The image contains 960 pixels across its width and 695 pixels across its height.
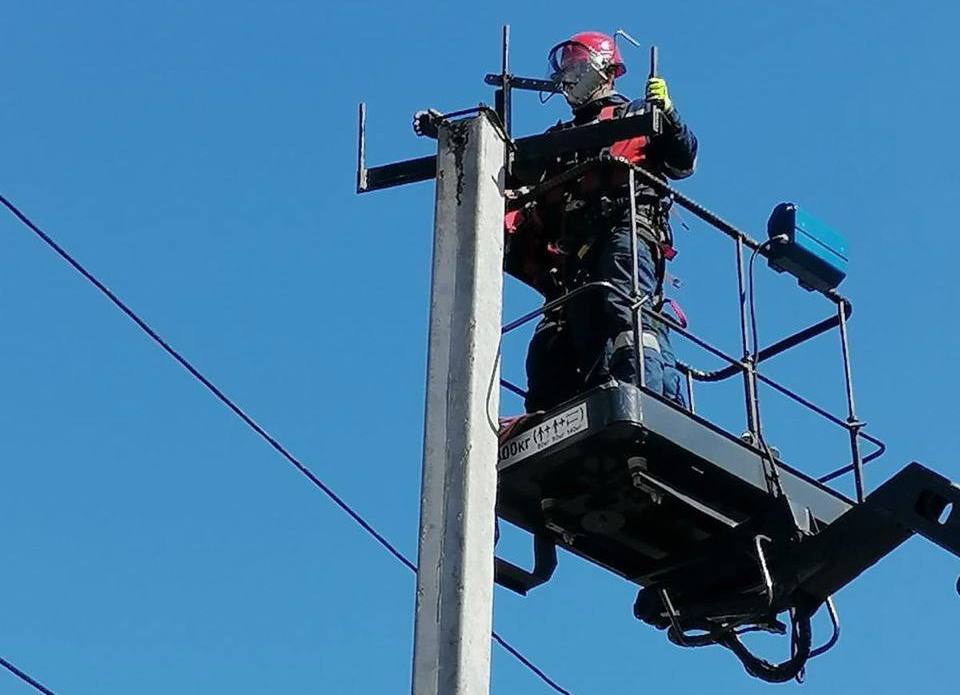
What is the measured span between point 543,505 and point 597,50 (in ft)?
8.57

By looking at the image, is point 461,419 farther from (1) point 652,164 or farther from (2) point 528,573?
(1) point 652,164

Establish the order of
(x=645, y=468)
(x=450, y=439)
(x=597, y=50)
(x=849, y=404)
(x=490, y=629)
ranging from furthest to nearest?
1. (x=597, y=50)
2. (x=849, y=404)
3. (x=645, y=468)
4. (x=450, y=439)
5. (x=490, y=629)

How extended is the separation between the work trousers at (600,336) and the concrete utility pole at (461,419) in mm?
1562

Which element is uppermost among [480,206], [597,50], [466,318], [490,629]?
[597,50]

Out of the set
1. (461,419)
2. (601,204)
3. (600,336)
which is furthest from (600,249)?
(461,419)

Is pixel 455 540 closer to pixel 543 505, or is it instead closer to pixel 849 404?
pixel 543 505

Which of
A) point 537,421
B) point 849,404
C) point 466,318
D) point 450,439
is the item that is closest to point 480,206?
point 466,318

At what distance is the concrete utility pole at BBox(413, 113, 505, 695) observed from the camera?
246 inches

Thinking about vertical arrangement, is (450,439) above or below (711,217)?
below

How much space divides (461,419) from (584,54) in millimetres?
3851

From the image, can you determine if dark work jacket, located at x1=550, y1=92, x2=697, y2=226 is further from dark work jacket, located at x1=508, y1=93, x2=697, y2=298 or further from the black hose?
the black hose

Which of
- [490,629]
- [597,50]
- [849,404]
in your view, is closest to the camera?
[490,629]

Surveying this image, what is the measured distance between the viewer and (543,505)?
8.90 m

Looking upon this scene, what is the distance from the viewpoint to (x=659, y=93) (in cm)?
925
